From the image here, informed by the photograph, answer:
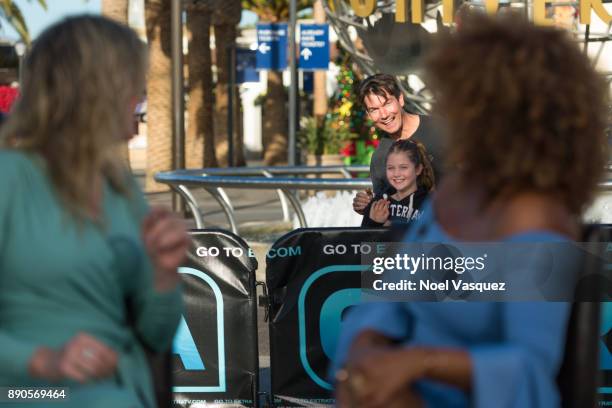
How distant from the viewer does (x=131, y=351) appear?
249cm

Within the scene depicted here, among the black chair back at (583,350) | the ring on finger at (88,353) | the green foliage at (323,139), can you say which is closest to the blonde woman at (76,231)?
the ring on finger at (88,353)

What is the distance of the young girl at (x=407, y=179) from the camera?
5.89m

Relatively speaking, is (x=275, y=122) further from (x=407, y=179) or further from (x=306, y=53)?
(x=407, y=179)

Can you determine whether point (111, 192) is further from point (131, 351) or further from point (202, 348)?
point (202, 348)

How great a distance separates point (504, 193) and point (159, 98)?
2795 cm

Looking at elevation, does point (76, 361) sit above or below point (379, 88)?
below

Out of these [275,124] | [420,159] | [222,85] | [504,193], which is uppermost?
[222,85]

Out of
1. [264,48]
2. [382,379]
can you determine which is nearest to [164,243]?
[382,379]

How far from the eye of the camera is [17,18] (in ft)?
129

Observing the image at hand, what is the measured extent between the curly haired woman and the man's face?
→ 404 cm

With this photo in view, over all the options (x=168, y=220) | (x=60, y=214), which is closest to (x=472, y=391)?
(x=168, y=220)

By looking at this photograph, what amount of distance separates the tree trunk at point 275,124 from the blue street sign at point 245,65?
7.90 feet

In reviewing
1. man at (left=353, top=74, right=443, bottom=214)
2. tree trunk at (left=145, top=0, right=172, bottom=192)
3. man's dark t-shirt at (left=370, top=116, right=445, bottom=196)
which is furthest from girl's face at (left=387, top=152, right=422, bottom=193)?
tree trunk at (left=145, top=0, right=172, bottom=192)

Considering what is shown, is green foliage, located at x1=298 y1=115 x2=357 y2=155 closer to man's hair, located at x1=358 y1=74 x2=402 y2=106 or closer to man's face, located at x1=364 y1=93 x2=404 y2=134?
man's hair, located at x1=358 y1=74 x2=402 y2=106
